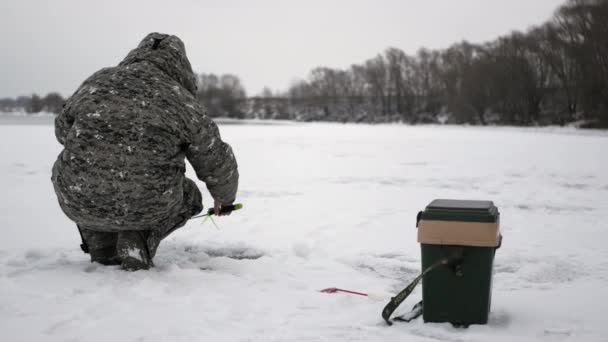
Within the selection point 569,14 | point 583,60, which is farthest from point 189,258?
point 569,14

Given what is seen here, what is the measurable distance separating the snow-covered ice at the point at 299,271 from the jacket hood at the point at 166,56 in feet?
Answer: 4.75

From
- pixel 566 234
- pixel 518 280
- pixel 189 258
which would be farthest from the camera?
pixel 566 234

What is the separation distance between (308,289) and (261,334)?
968mm

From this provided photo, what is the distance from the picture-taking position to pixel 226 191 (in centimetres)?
396

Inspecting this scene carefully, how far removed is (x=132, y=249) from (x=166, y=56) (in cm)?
140

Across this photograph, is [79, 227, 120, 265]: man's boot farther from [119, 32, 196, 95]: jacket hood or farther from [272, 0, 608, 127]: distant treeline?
[272, 0, 608, 127]: distant treeline

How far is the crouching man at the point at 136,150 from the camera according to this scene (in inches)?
133

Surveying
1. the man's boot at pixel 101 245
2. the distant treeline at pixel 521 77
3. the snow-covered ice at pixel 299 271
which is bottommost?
the snow-covered ice at pixel 299 271

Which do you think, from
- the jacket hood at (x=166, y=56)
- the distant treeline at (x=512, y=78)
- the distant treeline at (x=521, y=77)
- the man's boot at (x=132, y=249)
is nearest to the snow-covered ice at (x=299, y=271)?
the man's boot at (x=132, y=249)

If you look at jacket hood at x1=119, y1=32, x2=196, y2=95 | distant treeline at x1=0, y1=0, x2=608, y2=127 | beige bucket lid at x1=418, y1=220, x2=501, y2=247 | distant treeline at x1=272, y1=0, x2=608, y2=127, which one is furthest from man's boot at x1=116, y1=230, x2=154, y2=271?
distant treeline at x1=272, y1=0, x2=608, y2=127

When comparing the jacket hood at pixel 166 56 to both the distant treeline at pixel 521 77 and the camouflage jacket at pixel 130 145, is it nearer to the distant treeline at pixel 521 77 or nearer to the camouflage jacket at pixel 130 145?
the camouflage jacket at pixel 130 145

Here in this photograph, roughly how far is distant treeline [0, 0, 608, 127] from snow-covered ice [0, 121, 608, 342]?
680 centimetres

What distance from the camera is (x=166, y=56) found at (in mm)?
3820

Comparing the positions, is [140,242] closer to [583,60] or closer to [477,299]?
[477,299]
